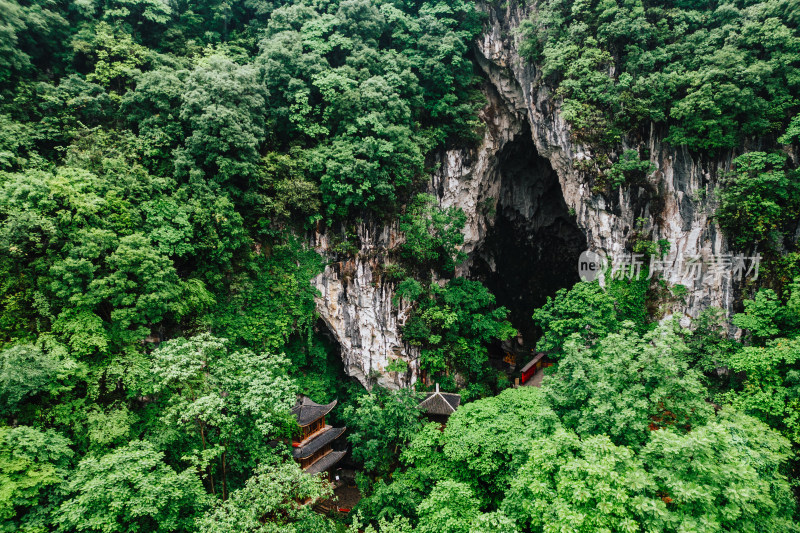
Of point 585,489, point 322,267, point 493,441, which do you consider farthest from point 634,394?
point 322,267

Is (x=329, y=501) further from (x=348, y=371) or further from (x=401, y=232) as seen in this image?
(x=401, y=232)

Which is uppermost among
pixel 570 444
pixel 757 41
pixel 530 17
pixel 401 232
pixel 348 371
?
pixel 530 17

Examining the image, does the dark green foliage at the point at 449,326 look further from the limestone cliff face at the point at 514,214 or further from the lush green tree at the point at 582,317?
the lush green tree at the point at 582,317

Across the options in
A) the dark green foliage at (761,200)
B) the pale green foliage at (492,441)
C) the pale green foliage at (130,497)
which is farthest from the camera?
the dark green foliage at (761,200)

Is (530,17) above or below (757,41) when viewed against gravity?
above

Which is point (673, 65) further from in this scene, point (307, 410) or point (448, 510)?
point (307, 410)

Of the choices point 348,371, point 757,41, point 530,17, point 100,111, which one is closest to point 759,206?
point 757,41

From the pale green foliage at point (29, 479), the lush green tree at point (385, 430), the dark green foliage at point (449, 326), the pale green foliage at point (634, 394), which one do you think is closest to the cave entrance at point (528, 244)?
the dark green foliage at point (449, 326)

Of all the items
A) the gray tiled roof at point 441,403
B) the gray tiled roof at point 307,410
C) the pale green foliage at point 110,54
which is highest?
the pale green foliage at point 110,54
